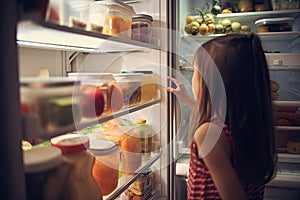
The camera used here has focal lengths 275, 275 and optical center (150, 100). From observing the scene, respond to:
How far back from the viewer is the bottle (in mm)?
1339

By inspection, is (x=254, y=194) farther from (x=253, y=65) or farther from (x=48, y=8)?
(x=48, y=8)

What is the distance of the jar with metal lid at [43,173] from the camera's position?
593 mm

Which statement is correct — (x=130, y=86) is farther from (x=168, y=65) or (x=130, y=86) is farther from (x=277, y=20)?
(x=277, y=20)

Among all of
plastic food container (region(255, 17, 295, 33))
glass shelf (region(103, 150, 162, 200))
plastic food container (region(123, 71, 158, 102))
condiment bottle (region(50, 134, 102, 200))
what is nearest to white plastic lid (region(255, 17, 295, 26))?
plastic food container (region(255, 17, 295, 33))

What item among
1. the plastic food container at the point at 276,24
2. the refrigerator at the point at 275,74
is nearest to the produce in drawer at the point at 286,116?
the refrigerator at the point at 275,74

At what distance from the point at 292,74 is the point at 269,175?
87cm

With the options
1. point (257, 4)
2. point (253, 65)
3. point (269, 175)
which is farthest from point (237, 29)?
point (269, 175)

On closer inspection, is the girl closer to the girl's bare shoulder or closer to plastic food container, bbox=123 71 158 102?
the girl's bare shoulder

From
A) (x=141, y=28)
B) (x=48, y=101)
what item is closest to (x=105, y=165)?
(x=48, y=101)

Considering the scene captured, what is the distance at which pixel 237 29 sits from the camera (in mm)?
1586

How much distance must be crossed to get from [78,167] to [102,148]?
0.48 feet

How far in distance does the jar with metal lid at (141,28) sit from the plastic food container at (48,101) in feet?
2.09

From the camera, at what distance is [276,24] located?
152cm

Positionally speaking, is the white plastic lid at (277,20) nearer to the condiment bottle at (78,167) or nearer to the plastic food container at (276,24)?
the plastic food container at (276,24)
